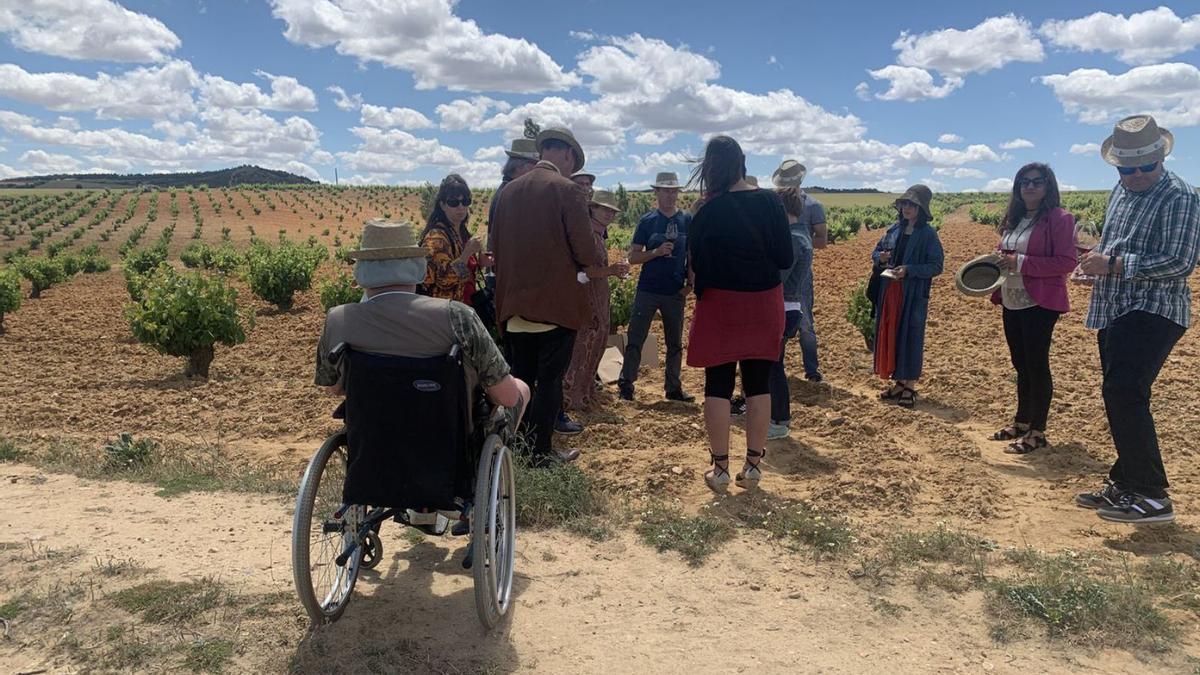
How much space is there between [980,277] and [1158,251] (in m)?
1.52

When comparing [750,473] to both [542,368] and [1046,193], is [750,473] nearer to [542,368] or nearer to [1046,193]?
[542,368]

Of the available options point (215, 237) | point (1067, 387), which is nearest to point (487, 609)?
point (1067, 387)

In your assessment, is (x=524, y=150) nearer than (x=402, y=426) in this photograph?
No

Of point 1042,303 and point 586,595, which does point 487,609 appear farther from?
point 1042,303

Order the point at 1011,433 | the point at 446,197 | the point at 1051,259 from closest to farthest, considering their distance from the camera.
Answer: the point at 446,197, the point at 1051,259, the point at 1011,433

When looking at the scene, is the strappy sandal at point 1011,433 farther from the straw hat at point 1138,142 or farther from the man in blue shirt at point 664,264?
the man in blue shirt at point 664,264

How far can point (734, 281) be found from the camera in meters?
3.65

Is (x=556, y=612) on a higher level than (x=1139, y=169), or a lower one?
lower

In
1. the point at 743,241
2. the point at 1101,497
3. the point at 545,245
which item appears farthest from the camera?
the point at 545,245

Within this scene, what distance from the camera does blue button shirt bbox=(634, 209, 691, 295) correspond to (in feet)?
17.8

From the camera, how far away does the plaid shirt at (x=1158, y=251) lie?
3.35 meters

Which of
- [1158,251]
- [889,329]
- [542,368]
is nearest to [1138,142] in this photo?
[1158,251]

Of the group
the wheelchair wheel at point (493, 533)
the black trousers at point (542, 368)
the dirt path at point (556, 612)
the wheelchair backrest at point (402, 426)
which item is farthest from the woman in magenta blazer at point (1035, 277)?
the wheelchair backrest at point (402, 426)

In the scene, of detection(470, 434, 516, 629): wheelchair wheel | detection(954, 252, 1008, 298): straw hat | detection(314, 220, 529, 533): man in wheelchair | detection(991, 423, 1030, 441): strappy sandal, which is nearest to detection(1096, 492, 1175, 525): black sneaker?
detection(991, 423, 1030, 441): strappy sandal
